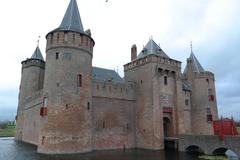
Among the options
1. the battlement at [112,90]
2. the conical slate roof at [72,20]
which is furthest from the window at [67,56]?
the battlement at [112,90]

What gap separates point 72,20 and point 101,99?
9.55 metres

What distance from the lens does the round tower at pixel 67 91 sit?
21.1 metres

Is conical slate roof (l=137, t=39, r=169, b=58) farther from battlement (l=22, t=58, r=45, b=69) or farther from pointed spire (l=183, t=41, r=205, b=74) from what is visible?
battlement (l=22, t=58, r=45, b=69)

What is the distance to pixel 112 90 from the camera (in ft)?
92.8

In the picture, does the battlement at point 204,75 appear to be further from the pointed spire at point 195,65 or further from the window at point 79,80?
the window at point 79,80

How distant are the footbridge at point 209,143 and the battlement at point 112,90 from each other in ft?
28.2

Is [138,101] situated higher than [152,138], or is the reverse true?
[138,101]

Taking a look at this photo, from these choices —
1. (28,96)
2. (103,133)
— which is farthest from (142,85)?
(28,96)

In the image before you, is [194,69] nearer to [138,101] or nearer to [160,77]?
[160,77]

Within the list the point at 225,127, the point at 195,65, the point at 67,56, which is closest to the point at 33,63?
the point at 67,56

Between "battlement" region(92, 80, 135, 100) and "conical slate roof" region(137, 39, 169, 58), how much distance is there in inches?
180

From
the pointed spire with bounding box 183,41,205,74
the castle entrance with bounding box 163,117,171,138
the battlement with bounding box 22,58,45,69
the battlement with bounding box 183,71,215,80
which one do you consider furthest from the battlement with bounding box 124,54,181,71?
the battlement with bounding box 22,58,45,69

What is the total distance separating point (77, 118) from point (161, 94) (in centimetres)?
1130

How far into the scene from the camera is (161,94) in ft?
92.5
